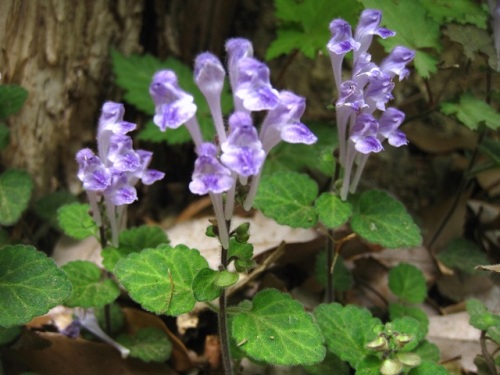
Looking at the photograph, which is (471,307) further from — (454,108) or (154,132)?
(154,132)

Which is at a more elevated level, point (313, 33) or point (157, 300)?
point (313, 33)

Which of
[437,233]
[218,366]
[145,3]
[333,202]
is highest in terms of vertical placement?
[145,3]

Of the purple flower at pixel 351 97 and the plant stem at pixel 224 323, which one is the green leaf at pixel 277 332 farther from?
the purple flower at pixel 351 97

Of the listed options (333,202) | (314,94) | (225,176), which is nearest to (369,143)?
(333,202)

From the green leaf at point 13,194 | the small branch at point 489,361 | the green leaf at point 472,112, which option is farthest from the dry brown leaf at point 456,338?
the green leaf at point 13,194

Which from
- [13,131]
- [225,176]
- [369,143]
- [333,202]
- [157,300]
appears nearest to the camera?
[225,176]

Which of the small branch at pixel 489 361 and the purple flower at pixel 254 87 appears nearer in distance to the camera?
the purple flower at pixel 254 87
